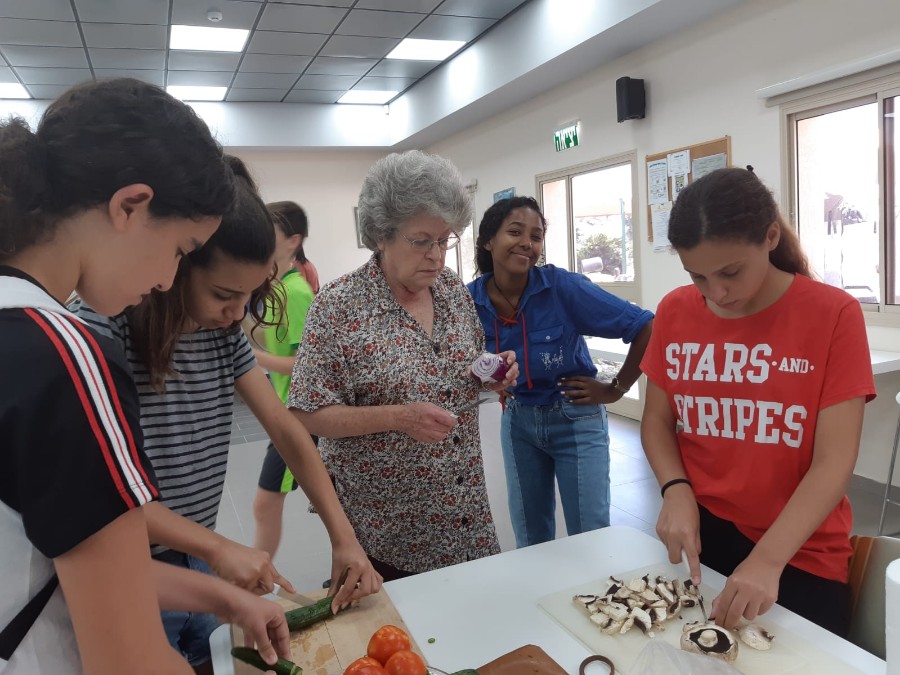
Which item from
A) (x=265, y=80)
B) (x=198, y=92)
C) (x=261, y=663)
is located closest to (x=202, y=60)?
(x=265, y=80)

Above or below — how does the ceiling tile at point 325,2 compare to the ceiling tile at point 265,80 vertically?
below

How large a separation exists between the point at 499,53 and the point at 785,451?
518 centimetres

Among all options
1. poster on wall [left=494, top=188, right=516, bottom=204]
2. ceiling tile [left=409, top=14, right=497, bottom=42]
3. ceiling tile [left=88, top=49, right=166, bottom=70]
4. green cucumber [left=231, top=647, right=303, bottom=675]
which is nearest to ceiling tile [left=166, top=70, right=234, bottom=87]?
ceiling tile [left=88, top=49, right=166, bottom=70]

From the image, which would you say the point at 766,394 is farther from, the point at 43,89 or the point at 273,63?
the point at 43,89

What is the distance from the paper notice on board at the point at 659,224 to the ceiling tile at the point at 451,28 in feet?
7.32

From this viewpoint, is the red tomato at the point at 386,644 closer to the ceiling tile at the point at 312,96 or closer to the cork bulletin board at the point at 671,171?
the cork bulletin board at the point at 671,171

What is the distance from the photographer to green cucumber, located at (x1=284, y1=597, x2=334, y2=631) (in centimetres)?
106

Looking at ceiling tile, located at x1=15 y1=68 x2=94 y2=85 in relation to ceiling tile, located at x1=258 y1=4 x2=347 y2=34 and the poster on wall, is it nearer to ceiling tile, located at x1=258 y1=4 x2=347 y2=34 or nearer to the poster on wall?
ceiling tile, located at x1=258 y1=4 x2=347 y2=34

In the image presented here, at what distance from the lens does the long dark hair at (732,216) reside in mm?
1226

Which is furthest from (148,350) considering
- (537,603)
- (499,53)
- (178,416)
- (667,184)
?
(499,53)

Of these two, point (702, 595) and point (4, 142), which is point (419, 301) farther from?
point (4, 142)

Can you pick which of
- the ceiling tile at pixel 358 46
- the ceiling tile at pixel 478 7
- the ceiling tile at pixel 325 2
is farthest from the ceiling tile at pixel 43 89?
the ceiling tile at pixel 478 7

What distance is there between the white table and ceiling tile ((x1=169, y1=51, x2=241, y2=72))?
5.71 meters

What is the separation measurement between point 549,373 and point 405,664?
1.22m
